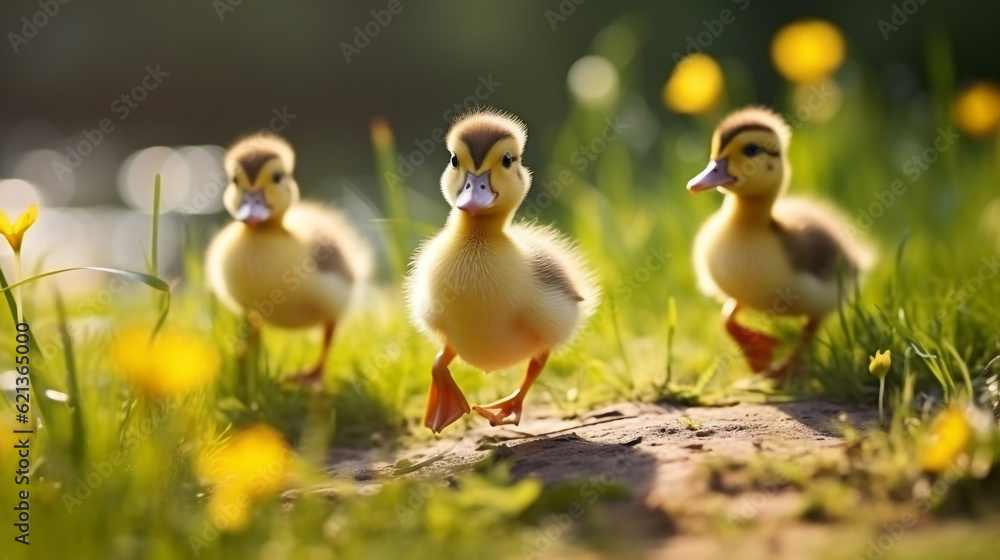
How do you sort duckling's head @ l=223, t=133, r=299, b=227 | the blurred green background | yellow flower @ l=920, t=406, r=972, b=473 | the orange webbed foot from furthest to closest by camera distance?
the blurred green background < duckling's head @ l=223, t=133, r=299, b=227 < the orange webbed foot < yellow flower @ l=920, t=406, r=972, b=473

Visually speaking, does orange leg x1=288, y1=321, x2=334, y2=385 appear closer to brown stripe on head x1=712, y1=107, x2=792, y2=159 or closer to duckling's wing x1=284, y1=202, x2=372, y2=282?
duckling's wing x1=284, y1=202, x2=372, y2=282

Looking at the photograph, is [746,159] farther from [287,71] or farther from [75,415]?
[287,71]

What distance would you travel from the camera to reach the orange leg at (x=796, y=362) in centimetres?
358

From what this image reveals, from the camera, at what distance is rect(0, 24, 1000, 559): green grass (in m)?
2.20

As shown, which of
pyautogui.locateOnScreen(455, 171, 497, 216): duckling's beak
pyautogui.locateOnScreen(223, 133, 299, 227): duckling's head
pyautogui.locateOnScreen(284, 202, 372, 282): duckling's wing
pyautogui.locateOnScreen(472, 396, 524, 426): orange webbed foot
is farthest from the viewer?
pyautogui.locateOnScreen(284, 202, 372, 282): duckling's wing

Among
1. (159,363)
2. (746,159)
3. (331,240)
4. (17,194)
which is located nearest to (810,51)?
(746,159)

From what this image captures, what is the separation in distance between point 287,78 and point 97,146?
211 centimetres

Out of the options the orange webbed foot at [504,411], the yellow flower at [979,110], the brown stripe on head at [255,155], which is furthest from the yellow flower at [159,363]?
the yellow flower at [979,110]

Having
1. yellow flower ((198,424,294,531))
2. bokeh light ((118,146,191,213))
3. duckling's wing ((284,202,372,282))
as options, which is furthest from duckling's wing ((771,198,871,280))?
bokeh light ((118,146,191,213))

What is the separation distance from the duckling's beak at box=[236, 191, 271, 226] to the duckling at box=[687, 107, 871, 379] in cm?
154

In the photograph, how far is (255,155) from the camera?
376 centimetres

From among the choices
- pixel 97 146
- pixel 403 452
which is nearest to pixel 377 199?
pixel 97 146

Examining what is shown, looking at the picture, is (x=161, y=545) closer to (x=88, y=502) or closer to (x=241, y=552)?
(x=241, y=552)

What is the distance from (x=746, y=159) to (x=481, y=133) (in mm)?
1152
